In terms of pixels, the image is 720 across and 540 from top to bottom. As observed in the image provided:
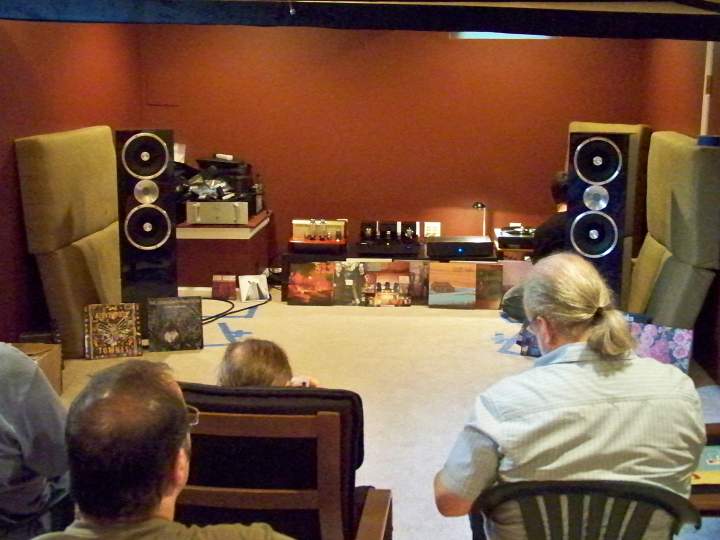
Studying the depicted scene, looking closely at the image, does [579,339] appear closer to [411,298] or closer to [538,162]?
[411,298]

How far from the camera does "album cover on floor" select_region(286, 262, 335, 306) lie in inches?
252

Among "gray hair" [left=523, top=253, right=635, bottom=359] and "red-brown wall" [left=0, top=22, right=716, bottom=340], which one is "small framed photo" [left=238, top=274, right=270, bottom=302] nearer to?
"red-brown wall" [left=0, top=22, right=716, bottom=340]

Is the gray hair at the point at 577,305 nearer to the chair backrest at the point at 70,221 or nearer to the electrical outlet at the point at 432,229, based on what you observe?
the chair backrest at the point at 70,221

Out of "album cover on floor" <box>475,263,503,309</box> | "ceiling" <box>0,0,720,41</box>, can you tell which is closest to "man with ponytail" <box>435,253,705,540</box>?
"ceiling" <box>0,0,720,41</box>

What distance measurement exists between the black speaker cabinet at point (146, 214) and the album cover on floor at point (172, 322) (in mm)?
150

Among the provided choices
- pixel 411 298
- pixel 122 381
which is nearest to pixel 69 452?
pixel 122 381

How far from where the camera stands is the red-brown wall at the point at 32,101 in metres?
4.78

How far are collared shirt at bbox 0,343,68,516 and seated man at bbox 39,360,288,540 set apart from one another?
83 centimetres

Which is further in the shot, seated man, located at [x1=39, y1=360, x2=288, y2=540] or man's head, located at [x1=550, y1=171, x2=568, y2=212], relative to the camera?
man's head, located at [x1=550, y1=171, x2=568, y2=212]

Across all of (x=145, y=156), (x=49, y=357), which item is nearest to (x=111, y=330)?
(x=49, y=357)

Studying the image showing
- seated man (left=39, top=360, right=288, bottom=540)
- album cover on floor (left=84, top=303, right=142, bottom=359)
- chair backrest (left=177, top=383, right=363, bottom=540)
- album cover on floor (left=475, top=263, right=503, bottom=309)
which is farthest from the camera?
album cover on floor (left=475, top=263, right=503, bottom=309)

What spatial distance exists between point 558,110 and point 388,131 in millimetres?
1259

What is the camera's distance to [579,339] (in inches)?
79.0

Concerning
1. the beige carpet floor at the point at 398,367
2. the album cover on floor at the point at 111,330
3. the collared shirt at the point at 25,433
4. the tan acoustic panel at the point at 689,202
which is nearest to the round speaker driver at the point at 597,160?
the tan acoustic panel at the point at 689,202
